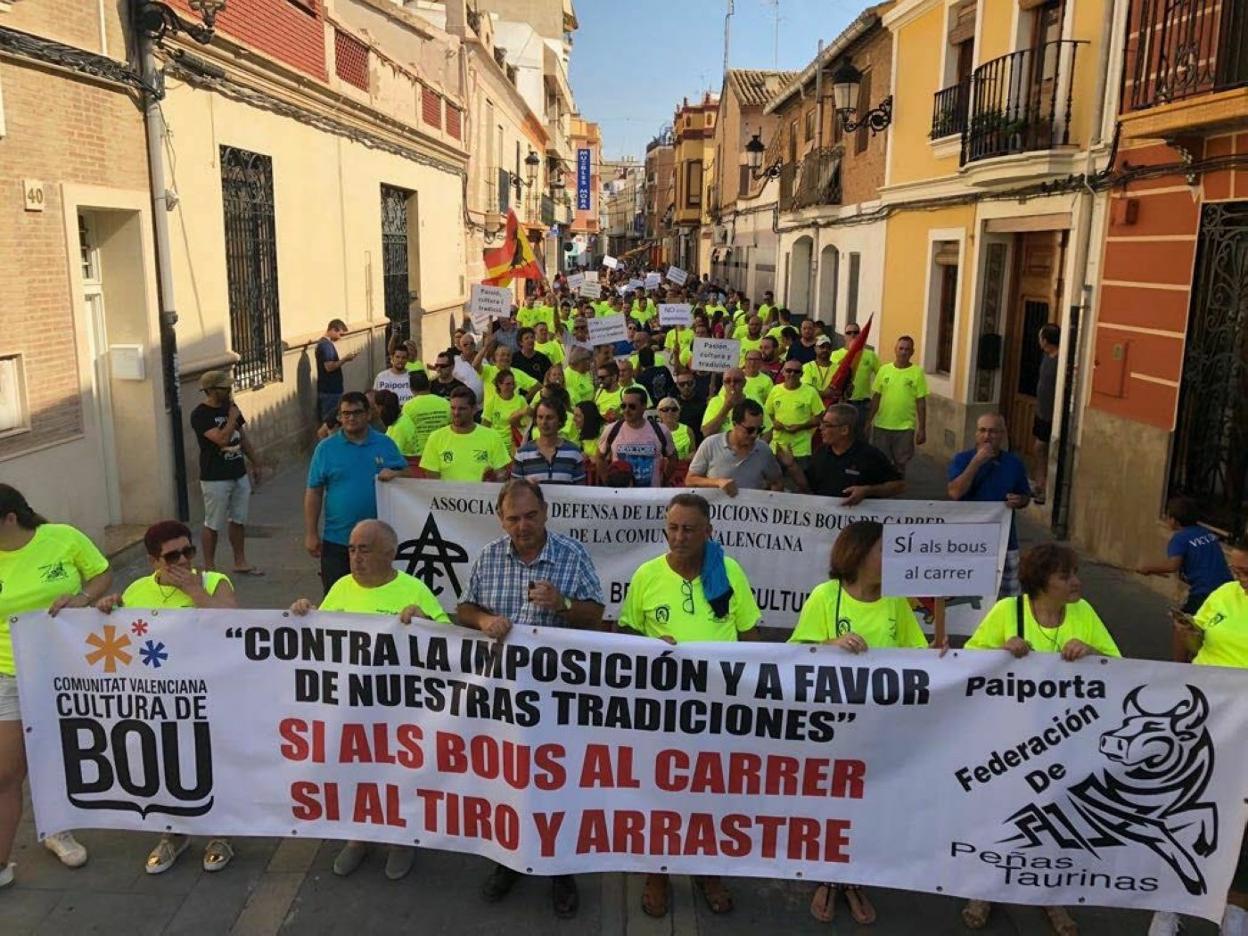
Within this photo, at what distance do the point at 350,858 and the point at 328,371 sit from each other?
32.4 feet

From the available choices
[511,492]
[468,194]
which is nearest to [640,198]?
[468,194]

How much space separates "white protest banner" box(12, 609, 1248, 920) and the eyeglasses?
279 millimetres

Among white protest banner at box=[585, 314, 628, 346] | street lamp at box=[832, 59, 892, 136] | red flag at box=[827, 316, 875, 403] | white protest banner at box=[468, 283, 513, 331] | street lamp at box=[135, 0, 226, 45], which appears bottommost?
red flag at box=[827, 316, 875, 403]

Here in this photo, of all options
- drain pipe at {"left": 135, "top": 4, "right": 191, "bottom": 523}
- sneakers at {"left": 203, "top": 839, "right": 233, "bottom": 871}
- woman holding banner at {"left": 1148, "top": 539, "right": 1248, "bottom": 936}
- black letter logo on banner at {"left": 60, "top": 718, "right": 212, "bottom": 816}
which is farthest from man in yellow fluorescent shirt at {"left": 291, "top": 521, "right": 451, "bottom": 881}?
drain pipe at {"left": 135, "top": 4, "right": 191, "bottom": 523}

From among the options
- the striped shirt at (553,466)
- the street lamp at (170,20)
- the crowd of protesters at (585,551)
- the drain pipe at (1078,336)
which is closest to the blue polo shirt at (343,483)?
the crowd of protesters at (585,551)

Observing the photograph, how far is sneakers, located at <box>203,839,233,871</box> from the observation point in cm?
438

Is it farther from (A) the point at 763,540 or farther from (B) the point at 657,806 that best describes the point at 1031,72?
(B) the point at 657,806

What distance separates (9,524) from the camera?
13.9 feet

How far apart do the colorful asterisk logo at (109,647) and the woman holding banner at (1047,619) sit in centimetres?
333

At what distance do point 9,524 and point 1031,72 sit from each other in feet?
35.4

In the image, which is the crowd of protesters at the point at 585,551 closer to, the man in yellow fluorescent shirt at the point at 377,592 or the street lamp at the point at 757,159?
the man in yellow fluorescent shirt at the point at 377,592

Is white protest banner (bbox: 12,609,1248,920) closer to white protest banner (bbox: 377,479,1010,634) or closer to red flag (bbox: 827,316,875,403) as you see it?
white protest banner (bbox: 377,479,1010,634)

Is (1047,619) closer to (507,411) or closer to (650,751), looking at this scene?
(650,751)

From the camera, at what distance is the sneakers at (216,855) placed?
438 cm
